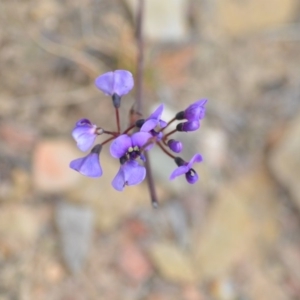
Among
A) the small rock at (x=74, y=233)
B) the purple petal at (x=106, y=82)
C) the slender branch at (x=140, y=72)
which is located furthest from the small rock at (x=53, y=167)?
the purple petal at (x=106, y=82)

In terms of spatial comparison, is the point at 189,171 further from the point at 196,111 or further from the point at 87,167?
the point at 87,167

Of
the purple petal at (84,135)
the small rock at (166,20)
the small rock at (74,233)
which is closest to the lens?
the purple petal at (84,135)

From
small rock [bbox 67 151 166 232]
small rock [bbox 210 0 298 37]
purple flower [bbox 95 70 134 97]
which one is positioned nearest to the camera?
purple flower [bbox 95 70 134 97]

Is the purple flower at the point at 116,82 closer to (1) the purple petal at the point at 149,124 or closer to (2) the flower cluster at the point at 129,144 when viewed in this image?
(2) the flower cluster at the point at 129,144

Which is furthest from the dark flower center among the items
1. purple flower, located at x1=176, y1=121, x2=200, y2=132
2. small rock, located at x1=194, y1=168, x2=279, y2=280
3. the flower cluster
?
small rock, located at x1=194, y1=168, x2=279, y2=280

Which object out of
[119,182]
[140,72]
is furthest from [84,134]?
[140,72]

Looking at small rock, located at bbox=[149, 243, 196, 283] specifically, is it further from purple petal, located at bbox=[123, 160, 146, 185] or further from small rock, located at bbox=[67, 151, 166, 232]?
purple petal, located at bbox=[123, 160, 146, 185]

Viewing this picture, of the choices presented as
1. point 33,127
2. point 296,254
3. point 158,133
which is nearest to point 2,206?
point 33,127
